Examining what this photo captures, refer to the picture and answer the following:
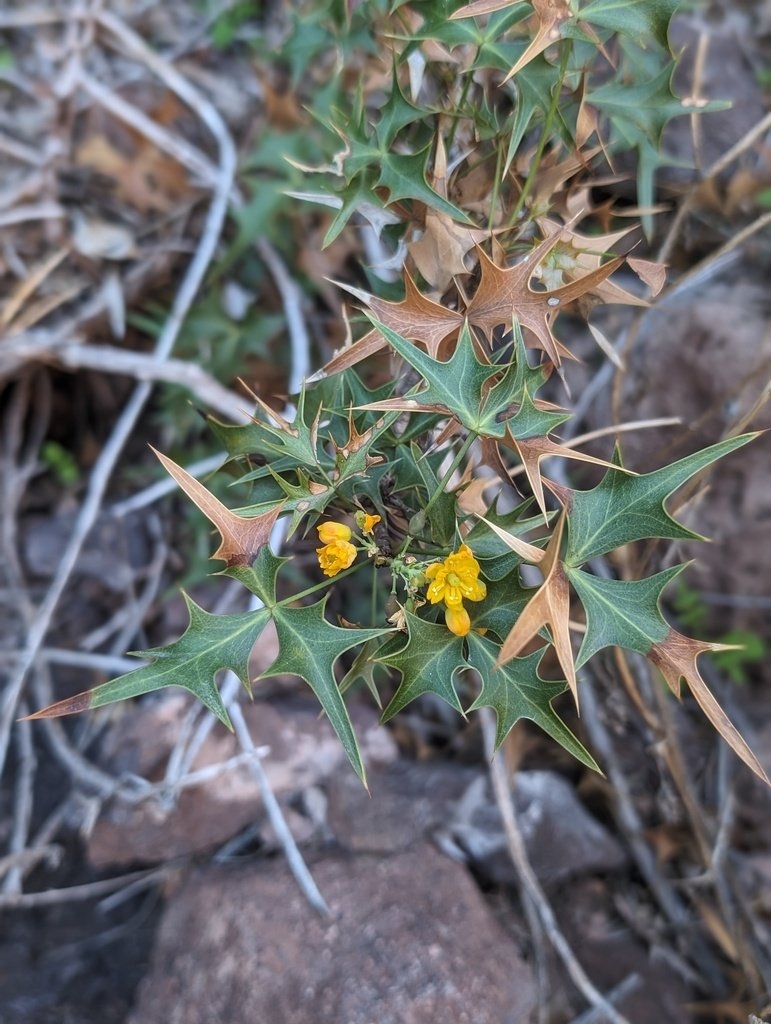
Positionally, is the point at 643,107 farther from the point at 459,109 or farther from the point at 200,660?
the point at 200,660

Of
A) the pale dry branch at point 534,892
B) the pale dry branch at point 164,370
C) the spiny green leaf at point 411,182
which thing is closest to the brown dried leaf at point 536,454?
the spiny green leaf at point 411,182

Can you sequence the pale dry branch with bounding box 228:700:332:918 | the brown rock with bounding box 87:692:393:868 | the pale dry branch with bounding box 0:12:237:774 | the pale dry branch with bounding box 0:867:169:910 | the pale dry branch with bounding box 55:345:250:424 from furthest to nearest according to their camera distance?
the pale dry branch with bounding box 0:12:237:774, the pale dry branch with bounding box 55:345:250:424, the pale dry branch with bounding box 0:867:169:910, the brown rock with bounding box 87:692:393:868, the pale dry branch with bounding box 228:700:332:918

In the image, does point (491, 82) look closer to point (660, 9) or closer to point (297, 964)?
point (660, 9)

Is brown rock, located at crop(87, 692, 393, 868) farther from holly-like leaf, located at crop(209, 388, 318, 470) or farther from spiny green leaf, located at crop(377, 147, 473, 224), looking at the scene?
spiny green leaf, located at crop(377, 147, 473, 224)

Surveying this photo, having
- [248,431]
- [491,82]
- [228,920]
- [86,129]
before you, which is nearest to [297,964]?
[228,920]

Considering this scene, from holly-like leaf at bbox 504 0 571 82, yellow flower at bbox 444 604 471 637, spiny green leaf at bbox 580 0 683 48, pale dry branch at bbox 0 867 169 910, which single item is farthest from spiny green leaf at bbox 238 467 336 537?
pale dry branch at bbox 0 867 169 910
